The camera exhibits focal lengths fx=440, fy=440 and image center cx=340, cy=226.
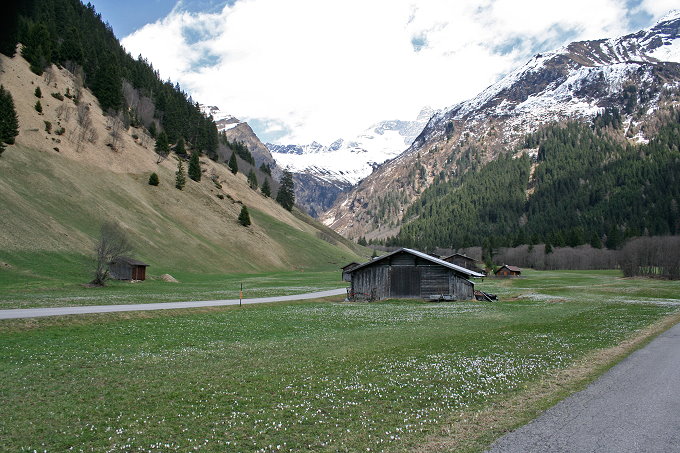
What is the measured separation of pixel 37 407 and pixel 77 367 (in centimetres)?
534

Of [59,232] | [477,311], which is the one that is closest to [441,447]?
[477,311]

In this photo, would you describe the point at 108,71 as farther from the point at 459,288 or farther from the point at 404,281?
the point at 459,288

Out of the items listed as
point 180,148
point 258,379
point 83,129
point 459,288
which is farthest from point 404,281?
point 180,148

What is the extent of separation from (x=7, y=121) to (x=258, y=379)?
313 ft

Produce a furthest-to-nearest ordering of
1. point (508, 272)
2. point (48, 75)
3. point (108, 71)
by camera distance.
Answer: point (508, 272), point (108, 71), point (48, 75)

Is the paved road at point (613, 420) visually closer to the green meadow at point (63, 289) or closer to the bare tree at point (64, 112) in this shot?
the green meadow at point (63, 289)

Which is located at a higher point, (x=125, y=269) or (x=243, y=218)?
(x=243, y=218)

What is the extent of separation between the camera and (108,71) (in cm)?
13325

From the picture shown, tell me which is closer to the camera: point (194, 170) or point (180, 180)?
point (180, 180)

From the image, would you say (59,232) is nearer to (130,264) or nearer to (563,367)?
(130,264)

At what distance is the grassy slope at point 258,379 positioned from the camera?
9.99 meters

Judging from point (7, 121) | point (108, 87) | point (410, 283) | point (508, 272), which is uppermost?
point (108, 87)

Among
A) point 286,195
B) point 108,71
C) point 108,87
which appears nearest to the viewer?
point 108,87

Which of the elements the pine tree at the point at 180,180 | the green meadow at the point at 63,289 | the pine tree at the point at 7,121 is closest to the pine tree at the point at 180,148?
the pine tree at the point at 180,180
